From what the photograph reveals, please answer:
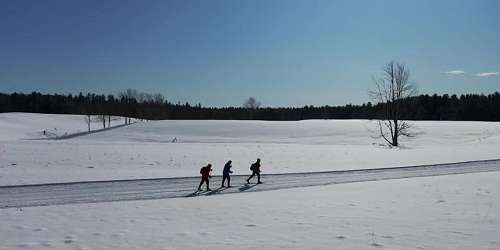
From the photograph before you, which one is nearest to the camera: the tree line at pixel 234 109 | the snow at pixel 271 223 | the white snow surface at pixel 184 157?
the snow at pixel 271 223

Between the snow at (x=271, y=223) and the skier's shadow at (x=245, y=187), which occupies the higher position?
the snow at (x=271, y=223)

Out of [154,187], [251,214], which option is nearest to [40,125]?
[154,187]

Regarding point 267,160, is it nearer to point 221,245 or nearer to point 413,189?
point 413,189

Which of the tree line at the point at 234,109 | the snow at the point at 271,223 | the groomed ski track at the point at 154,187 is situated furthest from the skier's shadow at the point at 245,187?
the tree line at the point at 234,109

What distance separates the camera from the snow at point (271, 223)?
9781 mm

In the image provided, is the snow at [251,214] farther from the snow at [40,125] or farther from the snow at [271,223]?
the snow at [40,125]

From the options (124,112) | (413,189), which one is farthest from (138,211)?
(124,112)

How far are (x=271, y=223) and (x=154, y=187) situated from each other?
34.6ft

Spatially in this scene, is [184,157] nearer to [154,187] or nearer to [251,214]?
[154,187]

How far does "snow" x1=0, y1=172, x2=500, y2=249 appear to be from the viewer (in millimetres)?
9781

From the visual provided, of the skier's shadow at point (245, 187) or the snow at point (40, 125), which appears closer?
the skier's shadow at point (245, 187)

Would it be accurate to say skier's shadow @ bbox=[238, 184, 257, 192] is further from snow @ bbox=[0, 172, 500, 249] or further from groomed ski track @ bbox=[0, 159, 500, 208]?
snow @ bbox=[0, 172, 500, 249]

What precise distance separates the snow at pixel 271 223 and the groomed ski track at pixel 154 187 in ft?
6.48

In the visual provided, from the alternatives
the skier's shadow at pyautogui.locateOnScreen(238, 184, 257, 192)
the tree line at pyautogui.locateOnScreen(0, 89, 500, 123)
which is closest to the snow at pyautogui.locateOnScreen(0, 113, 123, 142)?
the tree line at pyautogui.locateOnScreen(0, 89, 500, 123)
